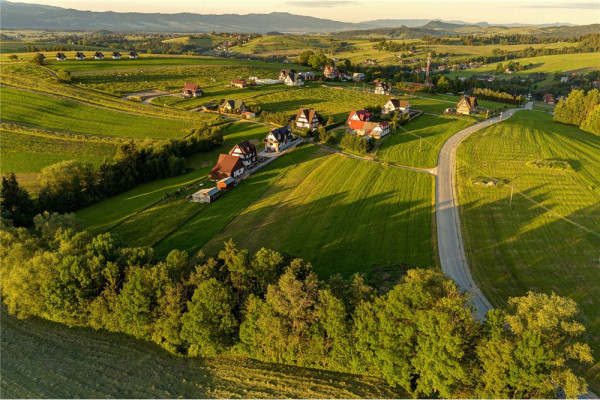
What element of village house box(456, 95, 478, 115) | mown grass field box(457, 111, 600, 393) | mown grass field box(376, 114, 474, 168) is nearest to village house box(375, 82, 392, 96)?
village house box(456, 95, 478, 115)

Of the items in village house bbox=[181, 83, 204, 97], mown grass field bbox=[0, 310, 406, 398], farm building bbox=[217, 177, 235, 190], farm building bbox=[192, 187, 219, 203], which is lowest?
mown grass field bbox=[0, 310, 406, 398]

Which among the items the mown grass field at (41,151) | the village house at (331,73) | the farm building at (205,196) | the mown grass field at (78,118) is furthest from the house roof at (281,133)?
the village house at (331,73)

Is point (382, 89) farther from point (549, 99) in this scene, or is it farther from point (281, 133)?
point (281, 133)

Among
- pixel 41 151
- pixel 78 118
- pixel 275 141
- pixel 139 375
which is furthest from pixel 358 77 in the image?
pixel 139 375

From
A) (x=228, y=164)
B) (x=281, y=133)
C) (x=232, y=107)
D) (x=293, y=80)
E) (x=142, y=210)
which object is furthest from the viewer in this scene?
(x=293, y=80)

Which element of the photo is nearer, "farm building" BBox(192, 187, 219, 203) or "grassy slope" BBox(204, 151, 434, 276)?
"grassy slope" BBox(204, 151, 434, 276)

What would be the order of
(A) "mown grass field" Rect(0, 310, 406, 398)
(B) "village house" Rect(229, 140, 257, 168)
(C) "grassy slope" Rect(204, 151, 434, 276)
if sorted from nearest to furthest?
1. (A) "mown grass field" Rect(0, 310, 406, 398)
2. (C) "grassy slope" Rect(204, 151, 434, 276)
3. (B) "village house" Rect(229, 140, 257, 168)

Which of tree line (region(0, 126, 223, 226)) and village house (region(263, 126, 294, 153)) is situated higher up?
village house (region(263, 126, 294, 153))

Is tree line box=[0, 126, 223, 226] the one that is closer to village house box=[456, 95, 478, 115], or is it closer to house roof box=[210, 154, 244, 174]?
house roof box=[210, 154, 244, 174]
